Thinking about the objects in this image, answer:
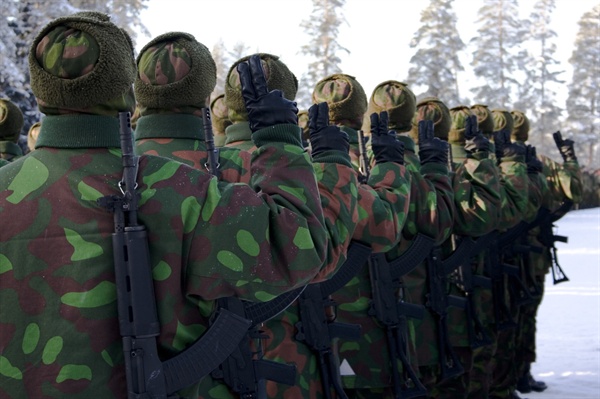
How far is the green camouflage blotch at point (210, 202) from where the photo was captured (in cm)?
220

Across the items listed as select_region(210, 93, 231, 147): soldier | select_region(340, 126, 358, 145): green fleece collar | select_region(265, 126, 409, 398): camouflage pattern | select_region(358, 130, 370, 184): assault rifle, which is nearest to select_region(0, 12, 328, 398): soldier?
select_region(265, 126, 409, 398): camouflage pattern

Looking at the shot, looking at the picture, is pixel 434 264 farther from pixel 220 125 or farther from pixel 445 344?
pixel 220 125

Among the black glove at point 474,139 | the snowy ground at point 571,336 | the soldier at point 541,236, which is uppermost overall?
the black glove at point 474,139

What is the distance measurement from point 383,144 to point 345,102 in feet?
1.82

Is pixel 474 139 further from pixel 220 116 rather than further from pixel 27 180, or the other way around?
pixel 27 180

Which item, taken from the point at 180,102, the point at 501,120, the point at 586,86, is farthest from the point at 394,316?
the point at 586,86

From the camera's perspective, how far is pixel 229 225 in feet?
7.18

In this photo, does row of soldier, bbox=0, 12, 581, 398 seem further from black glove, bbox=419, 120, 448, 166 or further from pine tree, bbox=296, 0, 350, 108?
pine tree, bbox=296, 0, 350, 108

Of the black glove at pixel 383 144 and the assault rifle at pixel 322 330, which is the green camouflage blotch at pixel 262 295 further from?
the black glove at pixel 383 144

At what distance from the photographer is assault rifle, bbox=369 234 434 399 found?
4.60 metres

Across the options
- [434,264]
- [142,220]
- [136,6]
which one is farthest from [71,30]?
[136,6]

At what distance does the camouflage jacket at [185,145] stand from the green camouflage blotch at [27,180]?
1091 mm

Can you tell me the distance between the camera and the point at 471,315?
6055 millimetres

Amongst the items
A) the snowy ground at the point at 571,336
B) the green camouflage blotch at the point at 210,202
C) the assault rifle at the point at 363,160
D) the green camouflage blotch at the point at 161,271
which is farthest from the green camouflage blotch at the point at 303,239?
the snowy ground at the point at 571,336
